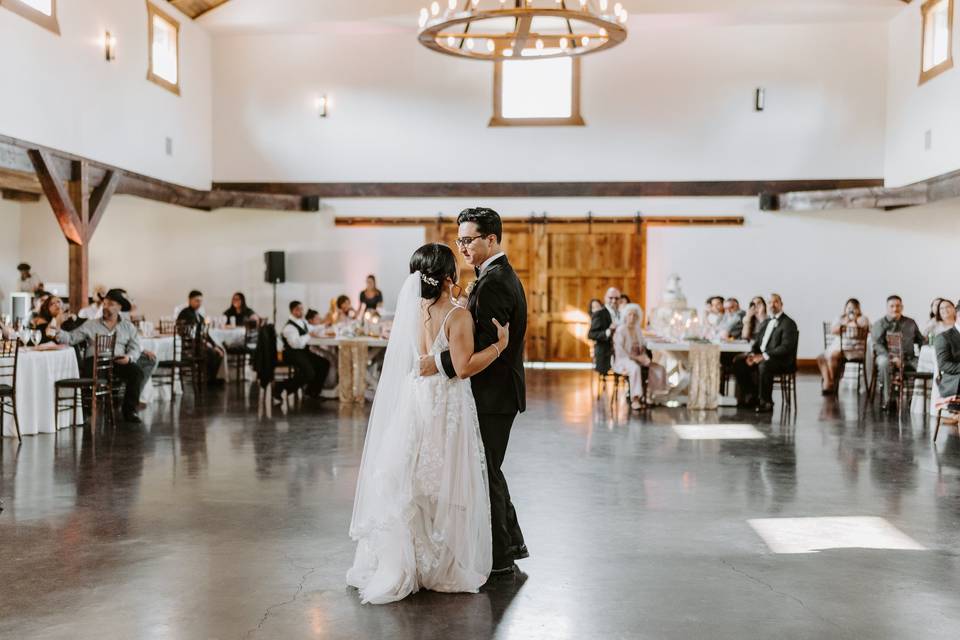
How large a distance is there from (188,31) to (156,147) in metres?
2.47

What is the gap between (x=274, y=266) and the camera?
16062 millimetres

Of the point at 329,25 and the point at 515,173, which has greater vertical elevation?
the point at 329,25

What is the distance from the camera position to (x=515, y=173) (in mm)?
16359

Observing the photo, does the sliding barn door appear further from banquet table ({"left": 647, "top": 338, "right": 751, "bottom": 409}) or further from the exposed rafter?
the exposed rafter

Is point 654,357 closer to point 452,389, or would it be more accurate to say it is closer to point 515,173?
point 515,173

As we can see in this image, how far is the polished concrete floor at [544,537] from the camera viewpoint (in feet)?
12.5

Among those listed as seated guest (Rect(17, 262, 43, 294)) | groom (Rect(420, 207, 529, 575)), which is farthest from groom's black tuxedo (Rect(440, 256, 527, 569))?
seated guest (Rect(17, 262, 43, 294))

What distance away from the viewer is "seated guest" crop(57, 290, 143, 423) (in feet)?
29.9

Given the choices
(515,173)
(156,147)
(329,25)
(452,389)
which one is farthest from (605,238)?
(452,389)

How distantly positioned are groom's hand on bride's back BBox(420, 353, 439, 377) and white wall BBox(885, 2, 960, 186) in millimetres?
11281

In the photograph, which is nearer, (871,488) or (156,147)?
(871,488)

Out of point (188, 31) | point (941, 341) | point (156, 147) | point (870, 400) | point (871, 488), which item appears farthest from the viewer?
point (188, 31)

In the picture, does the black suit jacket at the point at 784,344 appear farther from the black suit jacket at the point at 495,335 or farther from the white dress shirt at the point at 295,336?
the black suit jacket at the point at 495,335

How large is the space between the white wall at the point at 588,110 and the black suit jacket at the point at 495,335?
1229 centimetres
